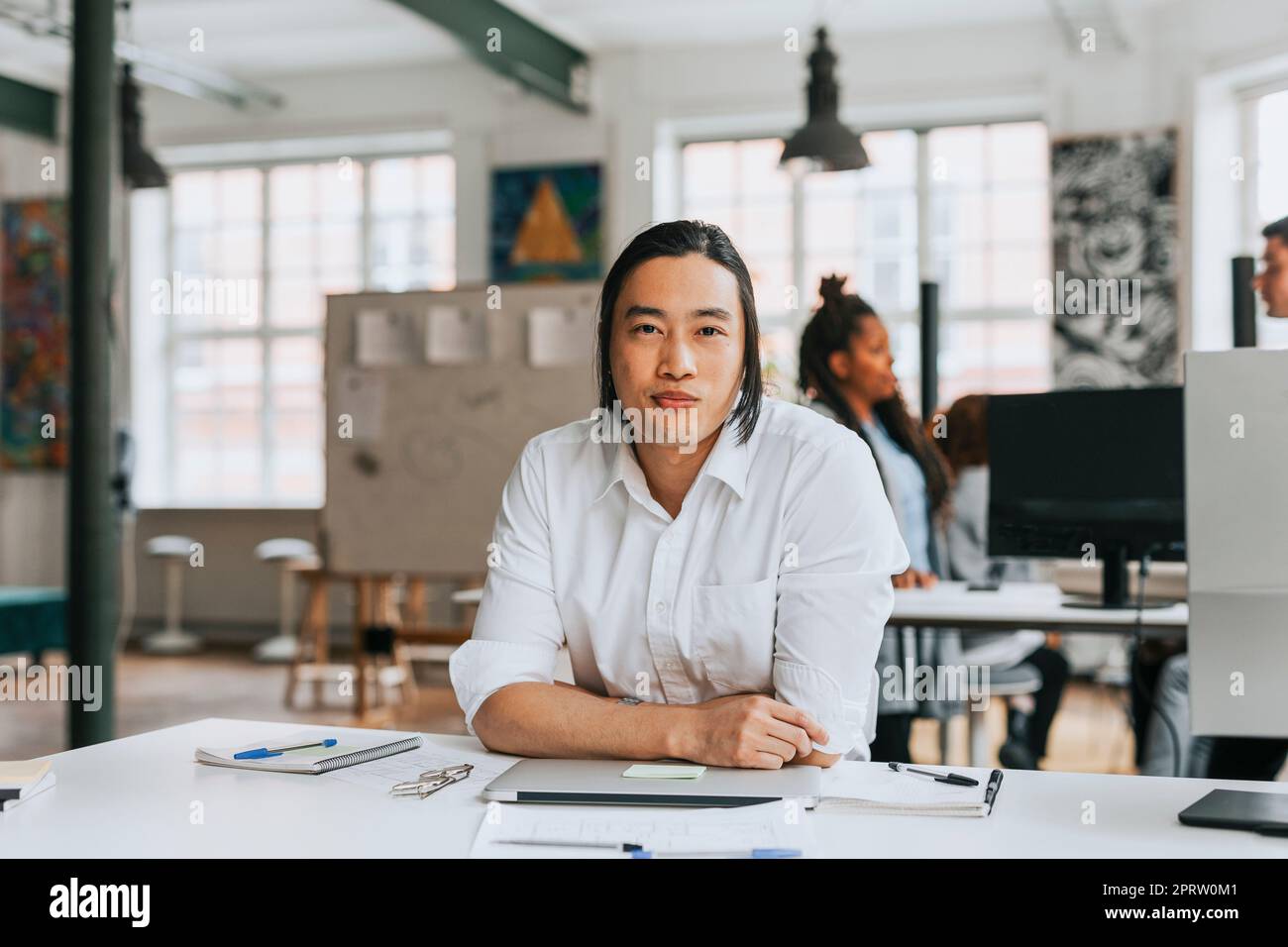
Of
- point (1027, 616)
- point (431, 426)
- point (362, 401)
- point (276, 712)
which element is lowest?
point (276, 712)

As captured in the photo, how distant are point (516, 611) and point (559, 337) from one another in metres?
3.36

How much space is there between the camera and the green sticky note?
1399 mm

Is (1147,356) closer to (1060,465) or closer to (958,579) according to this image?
(958,579)

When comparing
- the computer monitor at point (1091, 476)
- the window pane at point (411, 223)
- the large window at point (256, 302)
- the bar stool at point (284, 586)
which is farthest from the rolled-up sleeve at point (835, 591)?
the large window at point (256, 302)

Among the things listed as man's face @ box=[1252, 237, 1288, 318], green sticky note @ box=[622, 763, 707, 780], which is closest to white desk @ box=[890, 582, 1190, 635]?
man's face @ box=[1252, 237, 1288, 318]

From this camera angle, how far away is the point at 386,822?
1271mm

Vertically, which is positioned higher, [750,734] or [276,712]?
[750,734]

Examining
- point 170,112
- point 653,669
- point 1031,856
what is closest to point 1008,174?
point 170,112

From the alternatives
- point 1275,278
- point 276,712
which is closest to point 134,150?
point 276,712

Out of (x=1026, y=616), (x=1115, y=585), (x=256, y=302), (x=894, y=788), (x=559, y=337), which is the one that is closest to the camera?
(x=894, y=788)

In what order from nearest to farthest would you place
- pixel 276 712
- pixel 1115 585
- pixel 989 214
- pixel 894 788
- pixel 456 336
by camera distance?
pixel 894 788 → pixel 1115 585 → pixel 456 336 → pixel 276 712 → pixel 989 214

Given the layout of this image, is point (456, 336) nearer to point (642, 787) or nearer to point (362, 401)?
point (362, 401)

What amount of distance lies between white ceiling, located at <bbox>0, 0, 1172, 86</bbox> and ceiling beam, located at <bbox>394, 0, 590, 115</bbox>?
99 millimetres

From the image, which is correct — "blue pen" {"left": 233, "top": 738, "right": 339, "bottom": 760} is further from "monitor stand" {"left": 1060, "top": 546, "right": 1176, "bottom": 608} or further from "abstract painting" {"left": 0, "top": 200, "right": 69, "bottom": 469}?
"abstract painting" {"left": 0, "top": 200, "right": 69, "bottom": 469}
